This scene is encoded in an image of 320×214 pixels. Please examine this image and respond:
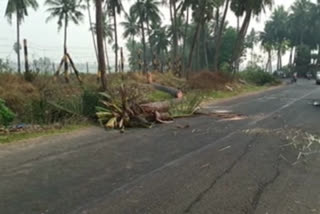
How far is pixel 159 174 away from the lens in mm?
7898

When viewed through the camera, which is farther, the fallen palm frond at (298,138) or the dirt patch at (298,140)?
the fallen palm frond at (298,138)

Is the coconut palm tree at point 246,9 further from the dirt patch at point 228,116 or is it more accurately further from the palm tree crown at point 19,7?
the dirt patch at point 228,116

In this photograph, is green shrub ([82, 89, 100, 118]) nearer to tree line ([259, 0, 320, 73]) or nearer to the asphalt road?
the asphalt road

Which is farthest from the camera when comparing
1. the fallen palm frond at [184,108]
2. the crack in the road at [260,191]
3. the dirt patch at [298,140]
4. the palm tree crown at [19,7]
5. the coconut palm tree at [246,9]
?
the palm tree crown at [19,7]

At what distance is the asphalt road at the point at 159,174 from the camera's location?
6.16 meters

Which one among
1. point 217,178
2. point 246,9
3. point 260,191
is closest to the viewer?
point 260,191

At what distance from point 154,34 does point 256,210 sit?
78.3m

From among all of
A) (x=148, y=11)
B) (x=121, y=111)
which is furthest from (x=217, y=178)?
(x=148, y=11)

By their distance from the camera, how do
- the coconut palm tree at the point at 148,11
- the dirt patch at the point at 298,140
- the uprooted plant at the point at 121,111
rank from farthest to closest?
the coconut palm tree at the point at 148,11
the uprooted plant at the point at 121,111
the dirt patch at the point at 298,140

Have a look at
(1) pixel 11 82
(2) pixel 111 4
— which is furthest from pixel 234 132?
(2) pixel 111 4

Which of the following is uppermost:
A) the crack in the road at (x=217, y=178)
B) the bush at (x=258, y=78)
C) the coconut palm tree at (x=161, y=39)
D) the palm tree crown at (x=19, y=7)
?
the palm tree crown at (x=19, y=7)

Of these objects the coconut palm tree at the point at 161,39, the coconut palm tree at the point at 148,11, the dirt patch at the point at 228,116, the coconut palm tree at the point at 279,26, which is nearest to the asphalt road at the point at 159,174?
the dirt patch at the point at 228,116

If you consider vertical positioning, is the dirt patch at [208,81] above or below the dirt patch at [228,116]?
above

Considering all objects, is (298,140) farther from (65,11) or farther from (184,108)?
(65,11)
